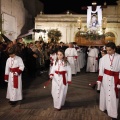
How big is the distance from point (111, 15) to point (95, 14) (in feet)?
22.8

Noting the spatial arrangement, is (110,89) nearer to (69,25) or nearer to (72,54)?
(72,54)

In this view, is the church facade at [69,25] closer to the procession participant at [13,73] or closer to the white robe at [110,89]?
the procession participant at [13,73]

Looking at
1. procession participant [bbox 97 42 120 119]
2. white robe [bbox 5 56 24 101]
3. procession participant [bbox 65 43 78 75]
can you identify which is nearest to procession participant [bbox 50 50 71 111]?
white robe [bbox 5 56 24 101]

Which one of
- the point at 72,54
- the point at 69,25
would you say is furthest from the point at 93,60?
the point at 69,25

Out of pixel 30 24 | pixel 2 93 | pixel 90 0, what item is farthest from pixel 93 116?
pixel 90 0

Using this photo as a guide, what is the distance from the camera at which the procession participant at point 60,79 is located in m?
7.17

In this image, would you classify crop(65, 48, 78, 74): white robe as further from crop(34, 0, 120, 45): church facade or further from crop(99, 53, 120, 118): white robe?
crop(34, 0, 120, 45): church facade

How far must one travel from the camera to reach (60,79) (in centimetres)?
720

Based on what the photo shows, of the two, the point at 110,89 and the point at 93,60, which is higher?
the point at 93,60

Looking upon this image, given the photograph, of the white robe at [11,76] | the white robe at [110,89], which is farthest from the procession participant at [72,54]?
the white robe at [110,89]

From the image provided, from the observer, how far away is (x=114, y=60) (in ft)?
20.5

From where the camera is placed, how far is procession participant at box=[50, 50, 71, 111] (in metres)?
7.17

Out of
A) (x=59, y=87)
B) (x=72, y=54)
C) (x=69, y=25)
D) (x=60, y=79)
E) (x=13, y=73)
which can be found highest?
(x=69, y=25)

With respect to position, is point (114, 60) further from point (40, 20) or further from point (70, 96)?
point (40, 20)
